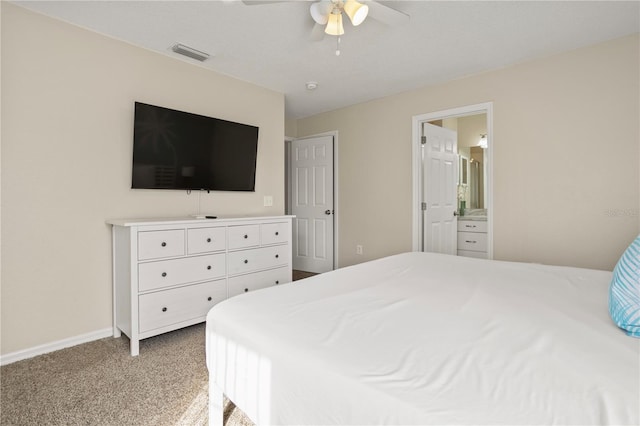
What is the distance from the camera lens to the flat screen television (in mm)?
2672

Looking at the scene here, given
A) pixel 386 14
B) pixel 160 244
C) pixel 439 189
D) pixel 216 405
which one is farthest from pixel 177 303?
pixel 439 189

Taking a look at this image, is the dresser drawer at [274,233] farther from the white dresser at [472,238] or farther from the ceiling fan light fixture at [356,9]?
the white dresser at [472,238]

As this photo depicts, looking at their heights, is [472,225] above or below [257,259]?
above

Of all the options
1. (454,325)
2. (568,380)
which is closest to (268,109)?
(454,325)

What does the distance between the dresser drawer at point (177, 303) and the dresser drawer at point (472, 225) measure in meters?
3.33

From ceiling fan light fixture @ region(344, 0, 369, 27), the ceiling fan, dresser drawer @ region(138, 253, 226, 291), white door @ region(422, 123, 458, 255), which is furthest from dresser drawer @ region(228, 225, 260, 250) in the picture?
white door @ region(422, 123, 458, 255)

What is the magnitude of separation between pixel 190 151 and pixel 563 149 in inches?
131

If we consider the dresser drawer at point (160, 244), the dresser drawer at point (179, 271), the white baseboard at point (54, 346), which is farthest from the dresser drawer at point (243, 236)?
the white baseboard at point (54, 346)

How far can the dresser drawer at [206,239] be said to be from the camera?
2502mm

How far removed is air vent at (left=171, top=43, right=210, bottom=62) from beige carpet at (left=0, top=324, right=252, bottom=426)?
236 cm

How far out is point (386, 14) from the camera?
1961mm

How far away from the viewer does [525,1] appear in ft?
6.91

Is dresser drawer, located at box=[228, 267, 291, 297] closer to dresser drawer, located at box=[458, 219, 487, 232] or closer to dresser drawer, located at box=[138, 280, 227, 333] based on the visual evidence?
dresser drawer, located at box=[138, 280, 227, 333]

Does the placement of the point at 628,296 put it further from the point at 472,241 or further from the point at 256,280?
the point at 472,241
